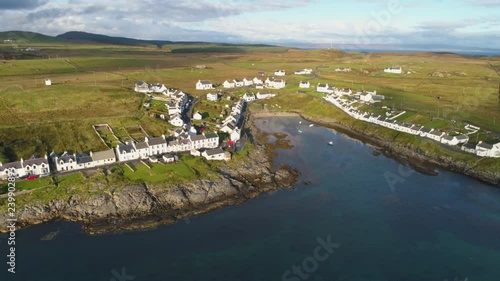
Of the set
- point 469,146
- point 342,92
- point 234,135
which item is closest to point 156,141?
point 234,135

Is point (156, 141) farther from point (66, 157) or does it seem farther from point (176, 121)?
point (176, 121)

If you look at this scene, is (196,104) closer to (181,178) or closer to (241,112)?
(241,112)

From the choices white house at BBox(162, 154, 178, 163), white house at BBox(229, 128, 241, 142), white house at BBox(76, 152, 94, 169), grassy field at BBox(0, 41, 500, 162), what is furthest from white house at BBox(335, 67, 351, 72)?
white house at BBox(76, 152, 94, 169)

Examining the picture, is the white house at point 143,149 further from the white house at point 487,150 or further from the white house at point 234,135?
the white house at point 487,150

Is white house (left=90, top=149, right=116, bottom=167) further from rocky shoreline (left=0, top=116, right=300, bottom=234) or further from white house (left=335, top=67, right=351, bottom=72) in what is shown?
white house (left=335, top=67, right=351, bottom=72)

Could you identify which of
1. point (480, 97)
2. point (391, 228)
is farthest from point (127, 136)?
point (480, 97)

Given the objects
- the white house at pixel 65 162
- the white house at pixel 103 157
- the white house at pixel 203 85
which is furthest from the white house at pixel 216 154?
the white house at pixel 203 85
